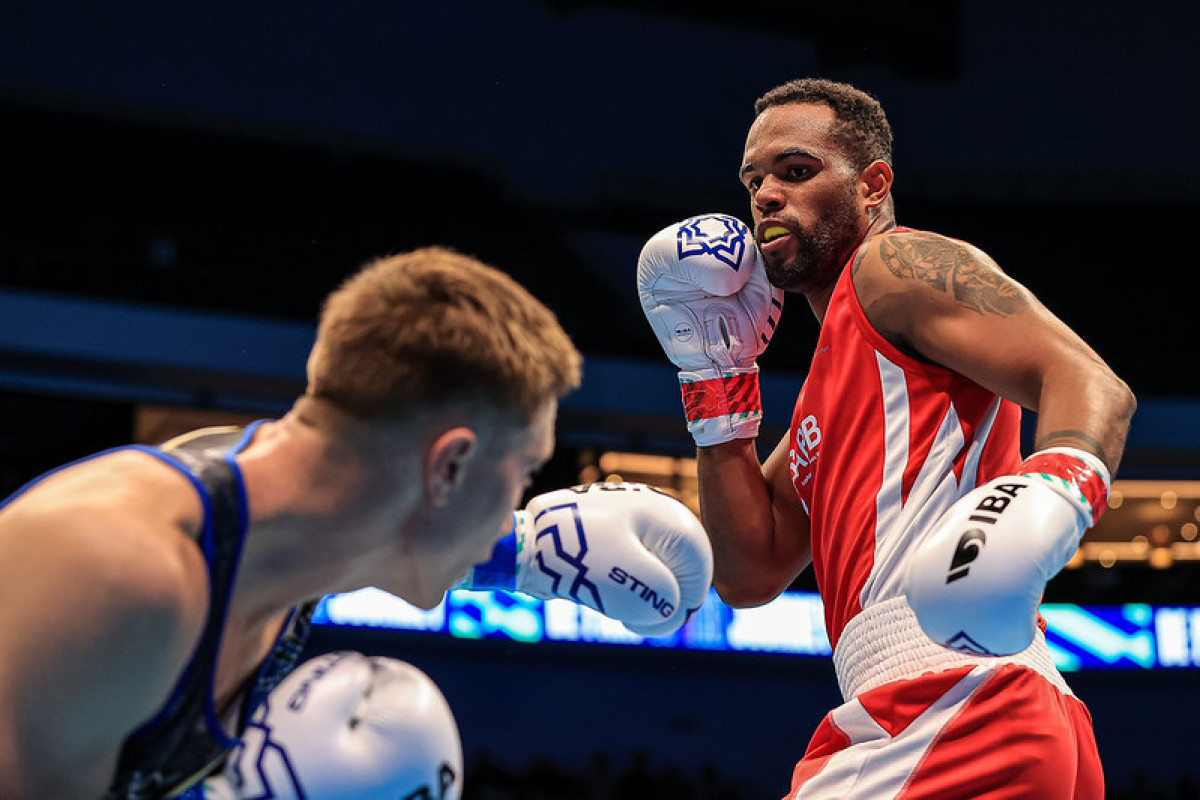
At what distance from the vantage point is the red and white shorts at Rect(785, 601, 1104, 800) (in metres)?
1.94

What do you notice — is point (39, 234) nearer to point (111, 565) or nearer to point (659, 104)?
point (659, 104)

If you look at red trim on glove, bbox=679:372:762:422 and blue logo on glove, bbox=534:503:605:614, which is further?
red trim on glove, bbox=679:372:762:422

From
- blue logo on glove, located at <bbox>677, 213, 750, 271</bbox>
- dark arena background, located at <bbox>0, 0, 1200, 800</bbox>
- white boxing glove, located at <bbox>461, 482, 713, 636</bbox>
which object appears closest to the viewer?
white boxing glove, located at <bbox>461, 482, 713, 636</bbox>

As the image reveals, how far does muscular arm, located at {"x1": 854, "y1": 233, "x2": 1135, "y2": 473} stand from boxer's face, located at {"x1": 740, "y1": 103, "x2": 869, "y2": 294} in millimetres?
321

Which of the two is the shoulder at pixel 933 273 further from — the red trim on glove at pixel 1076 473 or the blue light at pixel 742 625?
the blue light at pixel 742 625

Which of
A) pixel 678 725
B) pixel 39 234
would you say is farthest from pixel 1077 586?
→ pixel 39 234

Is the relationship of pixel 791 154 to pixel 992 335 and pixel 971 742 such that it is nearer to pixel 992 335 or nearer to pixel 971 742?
pixel 992 335

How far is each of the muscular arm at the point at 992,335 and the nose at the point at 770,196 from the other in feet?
1.22

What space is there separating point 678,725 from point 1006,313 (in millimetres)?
10675

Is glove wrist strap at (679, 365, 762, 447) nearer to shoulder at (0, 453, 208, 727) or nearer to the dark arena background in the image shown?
shoulder at (0, 453, 208, 727)

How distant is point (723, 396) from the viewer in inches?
114

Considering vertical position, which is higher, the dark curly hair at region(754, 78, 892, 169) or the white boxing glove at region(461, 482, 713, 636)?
the dark curly hair at region(754, 78, 892, 169)

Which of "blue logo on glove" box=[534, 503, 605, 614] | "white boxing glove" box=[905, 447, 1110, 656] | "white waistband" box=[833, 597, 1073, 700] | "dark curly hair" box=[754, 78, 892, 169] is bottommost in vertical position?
"white waistband" box=[833, 597, 1073, 700]

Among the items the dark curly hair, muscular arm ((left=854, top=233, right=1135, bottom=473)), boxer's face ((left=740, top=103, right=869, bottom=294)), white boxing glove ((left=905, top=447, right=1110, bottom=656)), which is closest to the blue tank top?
white boxing glove ((left=905, top=447, right=1110, bottom=656))
